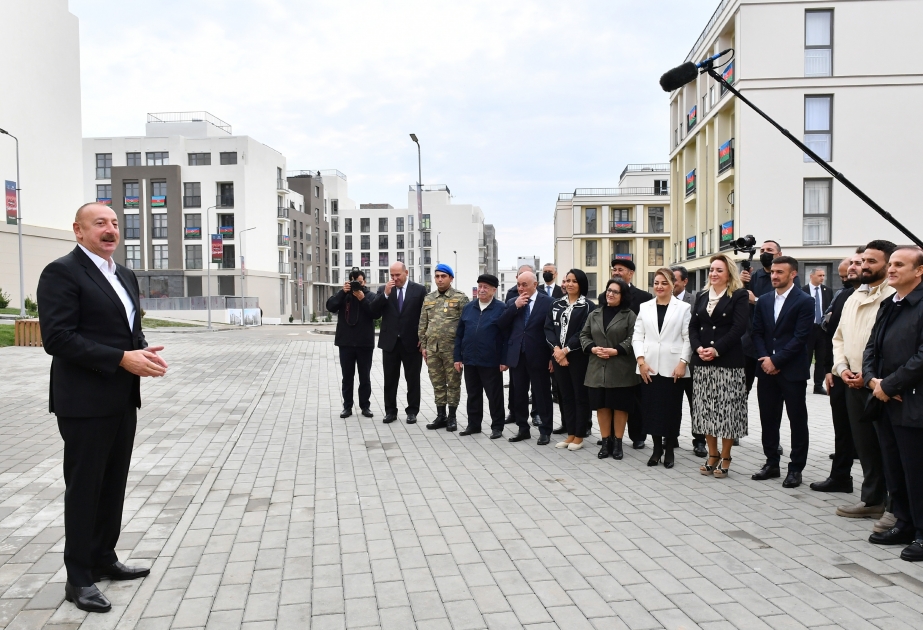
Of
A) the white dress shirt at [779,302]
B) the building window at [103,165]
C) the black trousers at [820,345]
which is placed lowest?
the black trousers at [820,345]

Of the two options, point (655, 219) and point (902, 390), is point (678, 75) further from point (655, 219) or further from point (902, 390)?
point (655, 219)

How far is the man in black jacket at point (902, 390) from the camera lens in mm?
4395

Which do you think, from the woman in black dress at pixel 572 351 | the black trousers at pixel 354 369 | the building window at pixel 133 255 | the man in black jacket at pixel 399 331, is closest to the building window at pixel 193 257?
the building window at pixel 133 255

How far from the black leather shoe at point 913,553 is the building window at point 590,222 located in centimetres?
6795

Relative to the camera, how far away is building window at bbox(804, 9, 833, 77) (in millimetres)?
27484

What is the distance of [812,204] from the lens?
2847 centimetres

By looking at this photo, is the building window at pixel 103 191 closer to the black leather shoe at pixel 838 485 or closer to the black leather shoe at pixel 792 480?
the black leather shoe at pixel 792 480

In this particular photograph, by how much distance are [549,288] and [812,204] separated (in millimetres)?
23160

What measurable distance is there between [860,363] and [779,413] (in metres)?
1.17

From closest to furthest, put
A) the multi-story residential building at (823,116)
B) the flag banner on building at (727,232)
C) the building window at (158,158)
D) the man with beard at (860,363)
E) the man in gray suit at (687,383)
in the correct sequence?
the man with beard at (860,363)
the man in gray suit at (687,383)
the multi-story residential building at (823,116)
the flag banner on building at (727,232)
the building window at (158,158)

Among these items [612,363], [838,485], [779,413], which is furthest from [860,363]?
[612,363]

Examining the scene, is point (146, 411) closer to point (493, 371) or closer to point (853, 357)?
point (493, 371)

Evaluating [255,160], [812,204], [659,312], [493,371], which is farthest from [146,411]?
[255,160]

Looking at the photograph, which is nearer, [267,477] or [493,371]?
[267,477]
